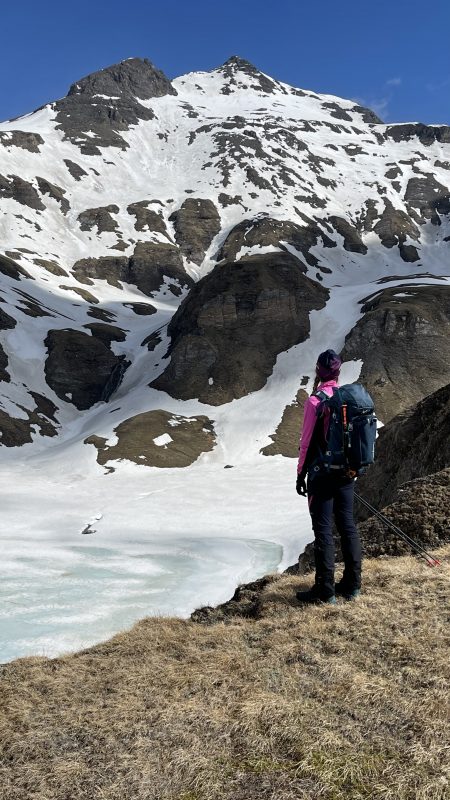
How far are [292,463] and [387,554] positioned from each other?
63.3m

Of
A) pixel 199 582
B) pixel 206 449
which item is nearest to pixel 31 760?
pixel 199 582

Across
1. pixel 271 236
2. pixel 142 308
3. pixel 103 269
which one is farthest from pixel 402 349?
pixel 103 269

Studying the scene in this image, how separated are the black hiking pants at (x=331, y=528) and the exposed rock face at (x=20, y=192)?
209 meters

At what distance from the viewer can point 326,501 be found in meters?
8.73

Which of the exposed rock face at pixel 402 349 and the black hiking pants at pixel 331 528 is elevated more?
the exposed rock face at pixel 402 349

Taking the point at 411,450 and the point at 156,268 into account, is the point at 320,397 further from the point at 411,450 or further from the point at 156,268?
the point at 156,268

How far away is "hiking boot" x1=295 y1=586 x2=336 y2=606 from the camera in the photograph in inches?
342

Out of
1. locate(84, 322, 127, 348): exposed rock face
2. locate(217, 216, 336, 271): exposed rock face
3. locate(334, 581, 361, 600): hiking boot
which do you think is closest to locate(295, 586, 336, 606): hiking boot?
locate(334, 581, 361, 600): hiking boot

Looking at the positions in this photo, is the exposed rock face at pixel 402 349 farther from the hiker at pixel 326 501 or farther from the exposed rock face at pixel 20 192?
the exposed rock face at pixel 20 192

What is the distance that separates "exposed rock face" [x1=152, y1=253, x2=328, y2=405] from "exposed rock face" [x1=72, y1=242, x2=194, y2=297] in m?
61.4

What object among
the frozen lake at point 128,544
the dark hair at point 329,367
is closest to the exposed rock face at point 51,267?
the frozen lake at point 128,544

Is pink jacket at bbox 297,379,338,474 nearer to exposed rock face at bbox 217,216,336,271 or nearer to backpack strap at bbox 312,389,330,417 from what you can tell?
backpack strap at bbox 312,389,330,417

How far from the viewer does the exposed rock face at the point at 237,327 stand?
99062 mm

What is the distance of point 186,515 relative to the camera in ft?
185
